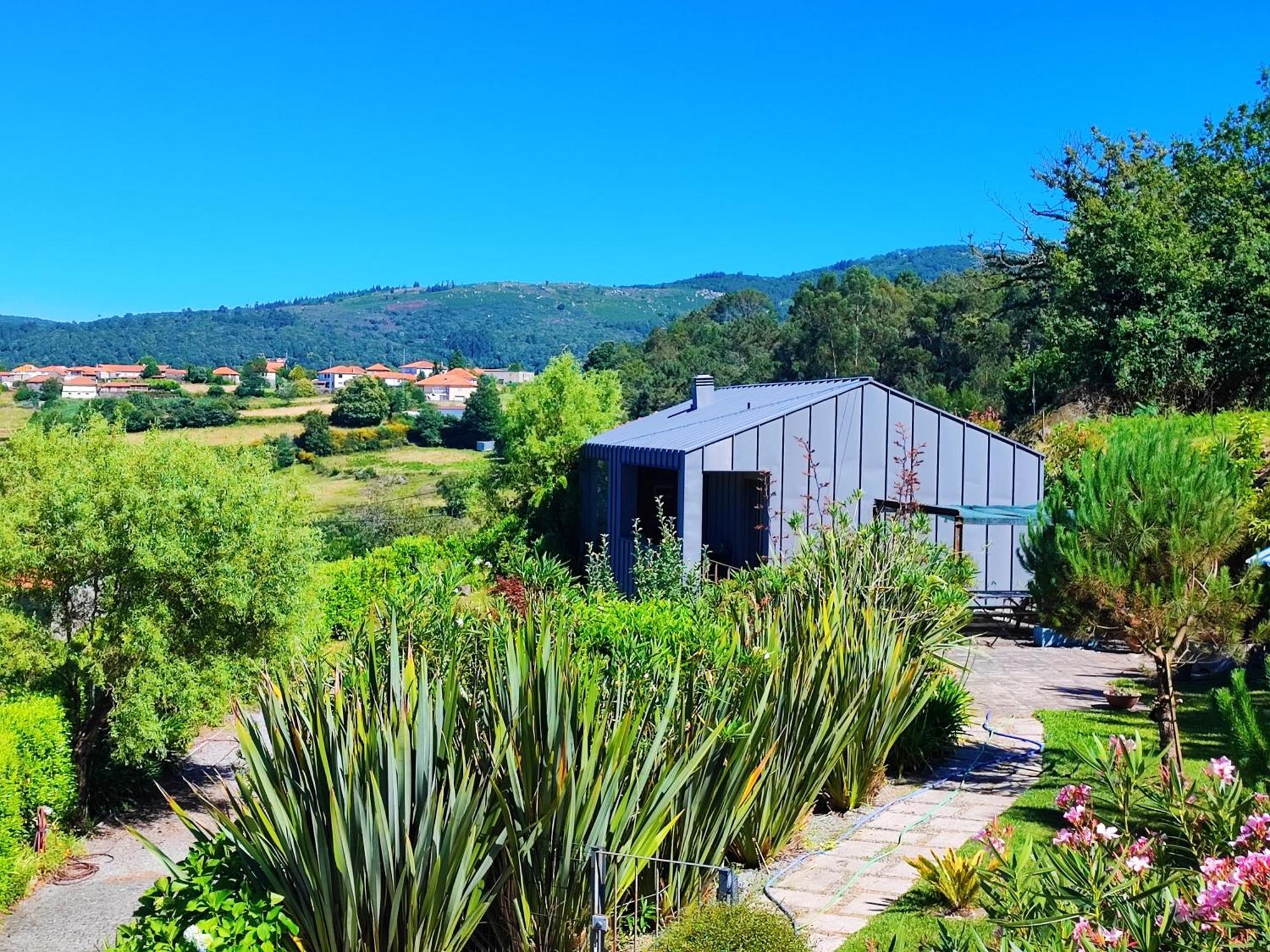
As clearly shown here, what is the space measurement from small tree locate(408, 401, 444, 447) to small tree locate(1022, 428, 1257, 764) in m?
69.6

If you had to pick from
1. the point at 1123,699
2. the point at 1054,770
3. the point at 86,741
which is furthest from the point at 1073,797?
the point at 86,741

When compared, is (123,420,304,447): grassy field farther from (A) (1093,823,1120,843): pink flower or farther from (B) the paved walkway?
(A) (1093,823,1120,843): pink flower

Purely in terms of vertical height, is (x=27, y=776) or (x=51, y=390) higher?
(x=51, y=390)

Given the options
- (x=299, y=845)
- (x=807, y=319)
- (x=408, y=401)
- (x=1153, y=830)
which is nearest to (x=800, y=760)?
(x=1153, y=830)

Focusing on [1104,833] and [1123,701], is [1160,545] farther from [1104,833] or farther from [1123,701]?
[1104,833]

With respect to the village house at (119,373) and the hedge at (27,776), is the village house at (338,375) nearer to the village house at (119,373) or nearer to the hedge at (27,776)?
the village house at (119,373)

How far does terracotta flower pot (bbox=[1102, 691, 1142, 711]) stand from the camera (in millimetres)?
10812

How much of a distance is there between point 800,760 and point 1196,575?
294 cm

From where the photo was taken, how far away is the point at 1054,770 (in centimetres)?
856

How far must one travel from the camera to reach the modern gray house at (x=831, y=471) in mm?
15266

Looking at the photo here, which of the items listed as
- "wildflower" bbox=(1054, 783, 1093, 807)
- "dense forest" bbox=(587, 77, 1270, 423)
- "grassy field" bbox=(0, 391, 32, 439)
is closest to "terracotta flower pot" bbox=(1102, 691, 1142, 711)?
"wildflower" bbox=(1054, 783, 1093, 807)

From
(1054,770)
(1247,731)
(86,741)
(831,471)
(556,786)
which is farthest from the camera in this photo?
(831,471)

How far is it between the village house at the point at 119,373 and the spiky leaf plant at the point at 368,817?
107m

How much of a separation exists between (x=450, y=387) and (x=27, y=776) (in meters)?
107
